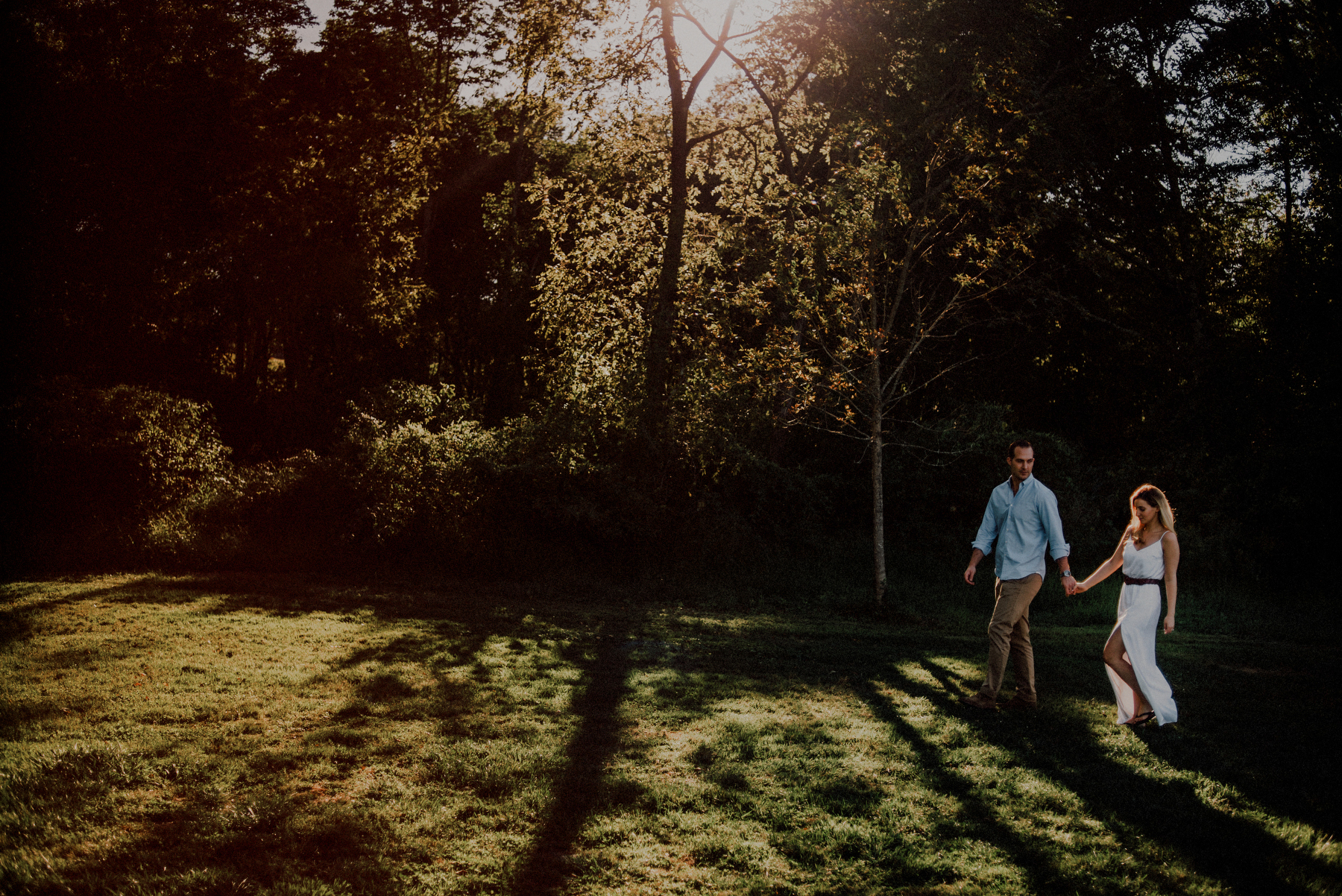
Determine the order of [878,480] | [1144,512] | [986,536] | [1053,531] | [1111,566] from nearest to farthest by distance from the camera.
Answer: [1144,512] → [1053,531] → [1111,566] → [986,536] → [878,480]

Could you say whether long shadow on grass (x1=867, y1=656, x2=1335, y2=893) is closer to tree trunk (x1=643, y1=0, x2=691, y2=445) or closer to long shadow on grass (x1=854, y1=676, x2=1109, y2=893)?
long shadow on grass (x1=854, y1=676, x2=1109, y2=893)

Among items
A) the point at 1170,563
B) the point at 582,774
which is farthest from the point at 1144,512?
the point at 582,774

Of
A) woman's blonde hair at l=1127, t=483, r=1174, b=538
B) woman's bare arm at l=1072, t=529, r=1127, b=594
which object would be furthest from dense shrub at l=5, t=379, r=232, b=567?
woman's blonde hair at l=1127, t=483, r=1174, b=538

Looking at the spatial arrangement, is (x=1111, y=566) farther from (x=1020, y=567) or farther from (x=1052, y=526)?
(x=1020, y=567)

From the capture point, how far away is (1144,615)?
23.8 feet

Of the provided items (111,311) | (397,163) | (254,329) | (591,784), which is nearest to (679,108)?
(397,163)

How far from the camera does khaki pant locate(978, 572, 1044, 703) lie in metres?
7.60

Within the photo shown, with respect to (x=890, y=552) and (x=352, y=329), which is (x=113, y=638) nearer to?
(x=890, y=552)

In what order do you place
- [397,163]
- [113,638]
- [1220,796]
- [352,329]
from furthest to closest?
[352,329] < [397,163] < [113,638] < [1220,796]

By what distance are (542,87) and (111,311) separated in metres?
11.0

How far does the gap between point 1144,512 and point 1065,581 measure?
0.83m

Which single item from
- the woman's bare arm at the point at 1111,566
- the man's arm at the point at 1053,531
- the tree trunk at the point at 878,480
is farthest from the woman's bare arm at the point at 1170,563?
the tree trunk at the point at 878,480

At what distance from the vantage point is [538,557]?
51.0ft

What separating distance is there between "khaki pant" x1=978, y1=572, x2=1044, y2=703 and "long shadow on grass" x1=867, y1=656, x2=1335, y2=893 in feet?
1.00
